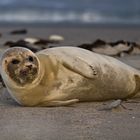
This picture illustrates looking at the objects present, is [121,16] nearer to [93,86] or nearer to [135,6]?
[135,6]

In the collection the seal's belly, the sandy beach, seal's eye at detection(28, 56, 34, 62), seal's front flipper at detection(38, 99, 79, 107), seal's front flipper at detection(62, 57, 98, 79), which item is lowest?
the sandy beach

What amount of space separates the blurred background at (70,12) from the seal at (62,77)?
9.51 metres

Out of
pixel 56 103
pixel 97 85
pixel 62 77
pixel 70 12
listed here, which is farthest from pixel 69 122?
pixel 70 12

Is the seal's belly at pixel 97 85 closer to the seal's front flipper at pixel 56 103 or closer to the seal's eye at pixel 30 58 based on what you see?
the seal's front flipper at pixel 56 103

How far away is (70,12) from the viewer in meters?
15.2

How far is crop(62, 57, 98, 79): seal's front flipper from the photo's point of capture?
455cm

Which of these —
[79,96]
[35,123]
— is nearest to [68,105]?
[79,96]

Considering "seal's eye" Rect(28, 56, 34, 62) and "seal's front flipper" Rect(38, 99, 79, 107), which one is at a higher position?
"seal's eye" Rect(28, 56, 34, 62)

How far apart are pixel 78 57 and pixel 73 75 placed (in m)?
0.17

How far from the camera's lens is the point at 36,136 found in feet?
11.9

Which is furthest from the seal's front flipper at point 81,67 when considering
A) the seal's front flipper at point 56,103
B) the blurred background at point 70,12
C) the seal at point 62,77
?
the blurred background at point 70,12

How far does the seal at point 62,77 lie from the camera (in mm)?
4410

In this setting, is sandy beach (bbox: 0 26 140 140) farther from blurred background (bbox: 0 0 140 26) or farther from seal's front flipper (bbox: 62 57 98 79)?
blurred background (bbox: 0 0 140 26)

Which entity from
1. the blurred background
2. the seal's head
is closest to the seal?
the seal's head
